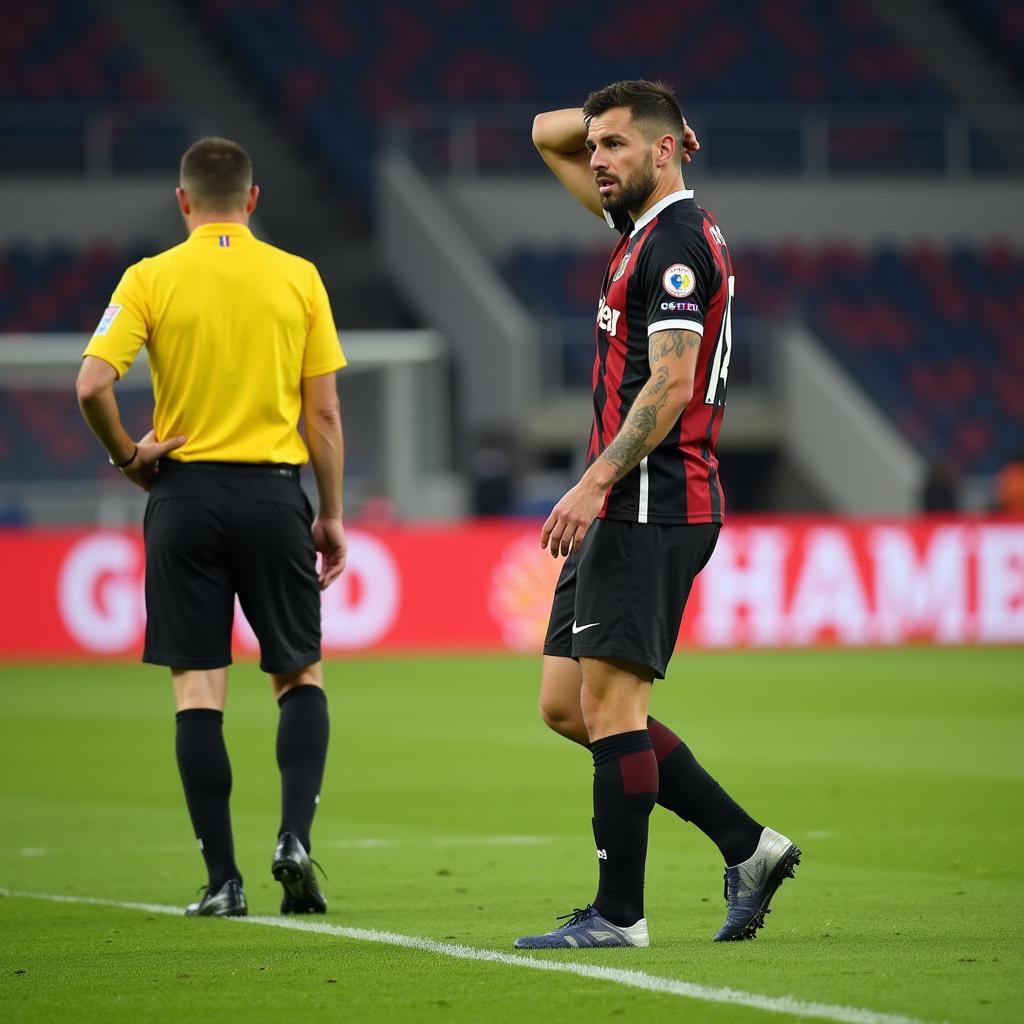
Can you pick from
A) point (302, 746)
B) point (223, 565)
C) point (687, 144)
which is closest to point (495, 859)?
point (302, 746)

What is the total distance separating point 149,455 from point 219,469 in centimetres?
21

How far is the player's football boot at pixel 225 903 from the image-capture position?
5.92 metres

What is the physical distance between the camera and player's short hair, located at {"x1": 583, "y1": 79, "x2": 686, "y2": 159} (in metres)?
5.18

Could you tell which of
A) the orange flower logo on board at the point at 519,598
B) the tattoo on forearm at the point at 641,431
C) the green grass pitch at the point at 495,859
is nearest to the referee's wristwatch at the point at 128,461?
the green grass pitch at the point at 495,859

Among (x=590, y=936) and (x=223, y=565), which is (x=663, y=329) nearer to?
(x=590, y=936)

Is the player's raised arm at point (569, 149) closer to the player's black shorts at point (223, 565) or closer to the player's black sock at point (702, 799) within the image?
the player's black shorts at point (223, 565)

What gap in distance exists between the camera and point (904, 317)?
2730 centimetres

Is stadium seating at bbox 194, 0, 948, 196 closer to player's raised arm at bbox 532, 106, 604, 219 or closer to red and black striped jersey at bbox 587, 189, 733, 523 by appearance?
player's raised arm at bbox 532, 106, 604, 219

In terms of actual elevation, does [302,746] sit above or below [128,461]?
below

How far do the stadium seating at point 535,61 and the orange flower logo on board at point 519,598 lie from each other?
9.43 m

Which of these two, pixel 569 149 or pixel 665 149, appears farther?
pixel 569 149

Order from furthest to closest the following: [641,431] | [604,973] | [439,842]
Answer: [439,842]
[641,431]
[604,973]

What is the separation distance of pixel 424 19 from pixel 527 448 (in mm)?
8099

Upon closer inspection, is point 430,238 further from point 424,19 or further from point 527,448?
point 424,19
